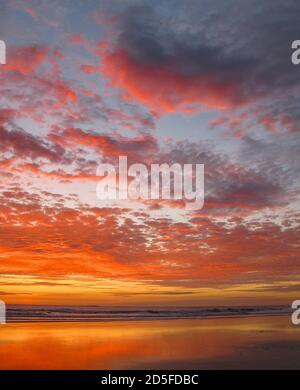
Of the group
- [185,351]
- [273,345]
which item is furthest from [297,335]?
[185,351]

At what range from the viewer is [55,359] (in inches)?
519

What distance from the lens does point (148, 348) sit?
49.3 ft

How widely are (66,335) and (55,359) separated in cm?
547

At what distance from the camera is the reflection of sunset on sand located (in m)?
12.9

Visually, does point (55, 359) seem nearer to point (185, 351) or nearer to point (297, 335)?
point (185, 351)

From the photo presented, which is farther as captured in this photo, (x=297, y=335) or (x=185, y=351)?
(x=297, y=335)

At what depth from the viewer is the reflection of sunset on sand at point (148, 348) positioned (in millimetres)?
12891

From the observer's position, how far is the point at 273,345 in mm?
15922
